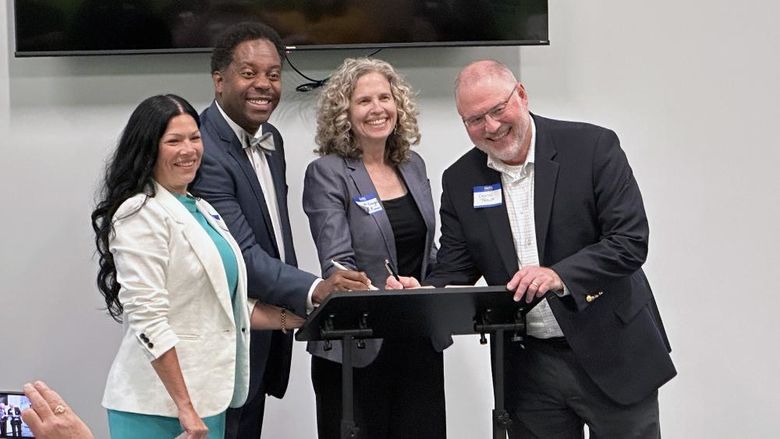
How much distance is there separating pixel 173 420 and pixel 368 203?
982 millimetres

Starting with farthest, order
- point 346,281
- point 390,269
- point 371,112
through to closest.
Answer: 1. point 371,112
2. point 390,269
3. point 346,281

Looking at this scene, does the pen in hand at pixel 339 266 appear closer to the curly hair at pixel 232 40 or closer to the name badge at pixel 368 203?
the name badge at pixel 368 203

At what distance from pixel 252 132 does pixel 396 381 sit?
982 millimetres

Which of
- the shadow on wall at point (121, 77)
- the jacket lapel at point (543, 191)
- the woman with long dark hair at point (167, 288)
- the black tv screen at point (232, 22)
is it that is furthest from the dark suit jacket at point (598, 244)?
the shadow on wall at point (121, 77)

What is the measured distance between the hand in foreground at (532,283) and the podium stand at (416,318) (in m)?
0.03

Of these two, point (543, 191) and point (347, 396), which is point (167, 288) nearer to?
point (347, 396)

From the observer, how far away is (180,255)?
2.92 m

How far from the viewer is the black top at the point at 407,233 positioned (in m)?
3.50

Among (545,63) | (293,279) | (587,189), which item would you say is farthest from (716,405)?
(293,279)

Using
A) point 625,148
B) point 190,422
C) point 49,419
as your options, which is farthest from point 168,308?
point 625,148

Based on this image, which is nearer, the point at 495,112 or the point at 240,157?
the point at 495,112

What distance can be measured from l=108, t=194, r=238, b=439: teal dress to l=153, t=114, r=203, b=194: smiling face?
66 millimetres

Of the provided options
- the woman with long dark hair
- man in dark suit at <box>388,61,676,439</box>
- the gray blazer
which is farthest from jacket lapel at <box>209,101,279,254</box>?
man in dark suit at <box>388,61,676,439</box>

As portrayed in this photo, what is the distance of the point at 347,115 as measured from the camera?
3580 mm
